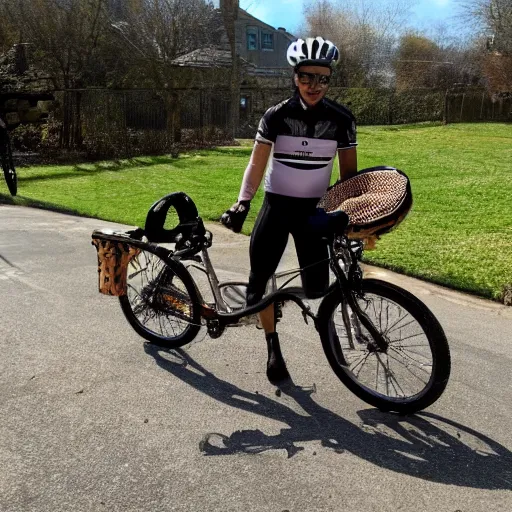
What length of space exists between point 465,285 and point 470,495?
355 cm

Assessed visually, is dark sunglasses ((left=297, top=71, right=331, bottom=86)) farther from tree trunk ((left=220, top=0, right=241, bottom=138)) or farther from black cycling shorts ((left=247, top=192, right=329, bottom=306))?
tree trunk ((left=220, top=0, right=241, bottom=138))

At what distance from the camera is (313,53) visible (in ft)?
12.0

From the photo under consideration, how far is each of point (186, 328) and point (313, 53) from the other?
79.1 inches

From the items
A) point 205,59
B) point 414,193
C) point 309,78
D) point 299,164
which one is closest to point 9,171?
point 414,193

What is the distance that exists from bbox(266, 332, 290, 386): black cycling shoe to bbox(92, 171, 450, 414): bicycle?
0.29 meters

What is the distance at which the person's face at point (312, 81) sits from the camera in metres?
3.67

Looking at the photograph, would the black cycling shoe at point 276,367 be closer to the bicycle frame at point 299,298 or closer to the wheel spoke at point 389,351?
the bicycle frame at point 299,298

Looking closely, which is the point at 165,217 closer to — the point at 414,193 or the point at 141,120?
the point at 414,193

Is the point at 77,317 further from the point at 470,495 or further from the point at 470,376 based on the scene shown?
the point at 470,495

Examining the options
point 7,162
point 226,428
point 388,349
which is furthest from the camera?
point 7,162

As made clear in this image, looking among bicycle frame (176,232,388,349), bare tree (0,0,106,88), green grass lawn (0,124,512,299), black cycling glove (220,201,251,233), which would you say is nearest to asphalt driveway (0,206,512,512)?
bicycle frame (176,232,388,349)

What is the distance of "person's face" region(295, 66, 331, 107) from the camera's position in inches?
145

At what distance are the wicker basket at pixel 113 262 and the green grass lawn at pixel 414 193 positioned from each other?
10.8ft

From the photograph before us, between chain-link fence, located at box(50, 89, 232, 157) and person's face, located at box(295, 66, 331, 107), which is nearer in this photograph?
person's face, located at box(295, 66, 331, 107)
